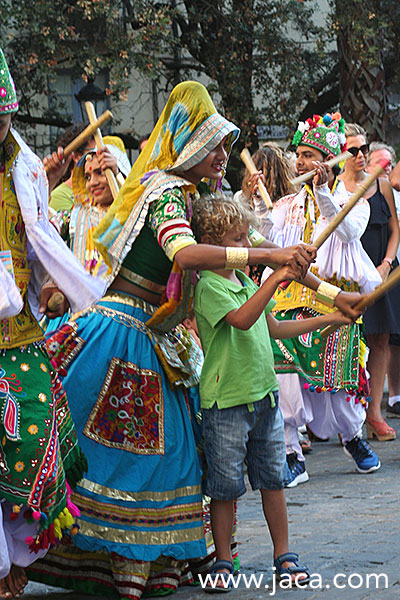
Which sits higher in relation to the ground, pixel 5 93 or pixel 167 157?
pixel 5 93

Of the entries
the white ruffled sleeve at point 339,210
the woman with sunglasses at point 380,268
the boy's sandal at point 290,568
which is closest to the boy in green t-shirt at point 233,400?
the boy's sandal at point 290,568

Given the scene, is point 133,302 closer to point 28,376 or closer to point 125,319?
point 125,319

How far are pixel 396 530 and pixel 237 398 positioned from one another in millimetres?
1378

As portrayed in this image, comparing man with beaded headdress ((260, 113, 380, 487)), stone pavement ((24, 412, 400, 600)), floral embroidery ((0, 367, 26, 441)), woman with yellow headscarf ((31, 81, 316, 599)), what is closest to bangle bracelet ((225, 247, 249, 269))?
woman with yellow headscarf ((31, 81, 316, 599))

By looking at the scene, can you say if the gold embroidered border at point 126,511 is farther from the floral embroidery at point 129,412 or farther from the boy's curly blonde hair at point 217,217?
the boy's curly blonde hair at point 217,217

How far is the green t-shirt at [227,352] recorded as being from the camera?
13.3 feet

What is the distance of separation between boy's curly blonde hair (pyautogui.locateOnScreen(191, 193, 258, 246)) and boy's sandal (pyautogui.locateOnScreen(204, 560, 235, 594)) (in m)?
1.19

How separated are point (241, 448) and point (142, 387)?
0.43 meters

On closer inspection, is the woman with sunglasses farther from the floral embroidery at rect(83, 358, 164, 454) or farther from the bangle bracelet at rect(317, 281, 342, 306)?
the floral embroidery at rect(83, 358, 164, 454)

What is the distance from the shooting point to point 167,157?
4.13 meters

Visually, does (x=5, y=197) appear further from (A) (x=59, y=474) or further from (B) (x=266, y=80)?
(B) (x=266, y=80)

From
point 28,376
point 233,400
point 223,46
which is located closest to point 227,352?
point 233,400

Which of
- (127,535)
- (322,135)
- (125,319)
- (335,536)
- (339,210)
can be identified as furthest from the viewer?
(322,135)

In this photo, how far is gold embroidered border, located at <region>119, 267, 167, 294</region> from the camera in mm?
4160
